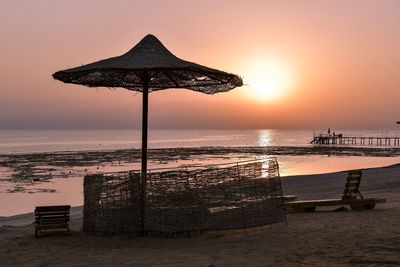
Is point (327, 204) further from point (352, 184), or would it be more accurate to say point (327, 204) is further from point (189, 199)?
point (189, 199)

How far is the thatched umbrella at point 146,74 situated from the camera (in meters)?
9.03

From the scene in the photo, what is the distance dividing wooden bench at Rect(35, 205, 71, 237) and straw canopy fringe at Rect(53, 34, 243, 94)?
2.62 meters

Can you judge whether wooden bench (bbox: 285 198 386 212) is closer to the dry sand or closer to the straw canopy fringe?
the dry sand

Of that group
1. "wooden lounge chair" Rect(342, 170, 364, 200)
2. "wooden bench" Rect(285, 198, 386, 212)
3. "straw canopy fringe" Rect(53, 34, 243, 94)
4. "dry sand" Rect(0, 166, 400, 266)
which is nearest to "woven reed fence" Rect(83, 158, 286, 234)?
"dry sand" Rect(0, 166, 400, 266)

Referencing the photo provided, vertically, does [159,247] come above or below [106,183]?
below

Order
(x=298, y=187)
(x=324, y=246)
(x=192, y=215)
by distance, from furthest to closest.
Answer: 1. (x=298, y=187)
2. (x=192, y=215)
3. (x=324, y=246)

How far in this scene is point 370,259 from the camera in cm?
655

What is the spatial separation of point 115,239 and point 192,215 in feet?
4.86

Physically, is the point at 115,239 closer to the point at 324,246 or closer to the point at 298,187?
the point at 324,246

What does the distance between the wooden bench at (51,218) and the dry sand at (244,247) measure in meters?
0.20

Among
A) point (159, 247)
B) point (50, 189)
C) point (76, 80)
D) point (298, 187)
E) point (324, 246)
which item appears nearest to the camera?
point (324, 246)

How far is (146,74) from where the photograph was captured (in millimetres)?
10117

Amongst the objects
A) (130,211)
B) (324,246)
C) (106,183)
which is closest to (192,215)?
(130,211)

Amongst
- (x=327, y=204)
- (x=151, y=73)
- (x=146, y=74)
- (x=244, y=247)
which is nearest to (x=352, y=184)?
(x=327, y=204)
